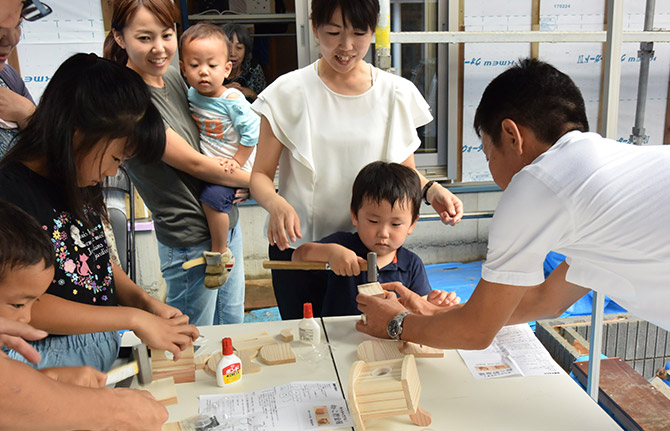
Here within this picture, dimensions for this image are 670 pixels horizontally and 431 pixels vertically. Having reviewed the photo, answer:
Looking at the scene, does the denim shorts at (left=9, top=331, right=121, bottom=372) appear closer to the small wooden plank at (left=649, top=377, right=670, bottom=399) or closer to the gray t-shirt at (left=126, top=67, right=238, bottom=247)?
the gray t-shirt at (left=126, top=67, right=238, bottom=247)

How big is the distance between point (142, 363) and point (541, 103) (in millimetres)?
1110

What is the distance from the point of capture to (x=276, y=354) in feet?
4.59

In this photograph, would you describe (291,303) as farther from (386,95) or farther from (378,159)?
(386,95)

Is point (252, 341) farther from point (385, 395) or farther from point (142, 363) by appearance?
point (385, 395)

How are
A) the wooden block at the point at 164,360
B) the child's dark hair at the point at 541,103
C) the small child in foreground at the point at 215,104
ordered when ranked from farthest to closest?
the small child in foreground at the point at 215,104 < the wooden block at the point at 164,360 < the child's dark hair at the point at 541,103

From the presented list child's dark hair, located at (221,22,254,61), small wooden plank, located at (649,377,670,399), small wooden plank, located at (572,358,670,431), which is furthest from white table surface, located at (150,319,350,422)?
child's dark hair, located at (221,22,254,61)

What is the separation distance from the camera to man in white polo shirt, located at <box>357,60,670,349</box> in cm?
99

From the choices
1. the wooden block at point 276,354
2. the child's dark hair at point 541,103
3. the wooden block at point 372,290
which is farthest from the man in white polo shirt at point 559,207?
the wooden block at point 276,354

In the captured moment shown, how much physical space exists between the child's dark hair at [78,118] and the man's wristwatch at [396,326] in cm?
81

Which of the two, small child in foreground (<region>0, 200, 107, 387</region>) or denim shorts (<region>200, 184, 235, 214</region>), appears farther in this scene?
denim shorts (<region>200, 184, 235, 214</region>)

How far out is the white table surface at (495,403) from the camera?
1130 mm

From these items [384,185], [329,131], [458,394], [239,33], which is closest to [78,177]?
[329,131]

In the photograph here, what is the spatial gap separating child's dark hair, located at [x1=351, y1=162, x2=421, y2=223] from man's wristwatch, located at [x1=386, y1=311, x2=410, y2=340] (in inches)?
17.8

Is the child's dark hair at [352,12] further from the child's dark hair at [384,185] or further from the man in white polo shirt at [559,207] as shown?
the man in white polo shirt at [559,207]
